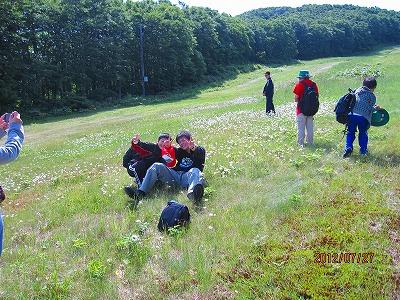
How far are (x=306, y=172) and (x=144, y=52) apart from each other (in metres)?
58.1

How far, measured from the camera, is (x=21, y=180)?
14445 mm

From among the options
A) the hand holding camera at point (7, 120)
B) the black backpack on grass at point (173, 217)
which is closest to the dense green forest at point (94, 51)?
the black backpack on grass at point (173, 217)

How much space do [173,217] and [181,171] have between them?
2.45m

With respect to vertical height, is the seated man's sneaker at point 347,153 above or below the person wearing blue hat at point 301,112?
below

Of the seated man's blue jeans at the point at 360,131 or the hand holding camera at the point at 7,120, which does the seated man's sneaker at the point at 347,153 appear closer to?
the seated man's blue jeans at the point at 360,131

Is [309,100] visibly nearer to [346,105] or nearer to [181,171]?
[346,105]

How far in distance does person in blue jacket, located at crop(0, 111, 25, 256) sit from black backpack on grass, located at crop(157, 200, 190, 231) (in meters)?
2.68

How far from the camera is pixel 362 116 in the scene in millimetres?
10117

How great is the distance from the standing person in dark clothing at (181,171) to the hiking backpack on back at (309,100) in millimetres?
4188

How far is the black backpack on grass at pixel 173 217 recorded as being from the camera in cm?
708

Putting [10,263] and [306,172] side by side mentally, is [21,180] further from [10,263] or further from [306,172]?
[306,172]

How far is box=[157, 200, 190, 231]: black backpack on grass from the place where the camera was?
279 inches

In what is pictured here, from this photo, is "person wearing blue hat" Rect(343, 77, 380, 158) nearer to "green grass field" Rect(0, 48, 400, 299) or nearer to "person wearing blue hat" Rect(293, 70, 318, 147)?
"green grass field" Rect(0, 48, 400, 299)

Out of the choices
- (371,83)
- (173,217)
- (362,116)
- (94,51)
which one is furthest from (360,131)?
(94,51)
